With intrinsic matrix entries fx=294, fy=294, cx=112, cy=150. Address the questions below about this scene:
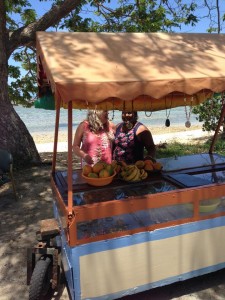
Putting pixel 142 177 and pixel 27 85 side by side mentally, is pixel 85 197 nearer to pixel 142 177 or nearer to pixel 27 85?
pixel 142 177

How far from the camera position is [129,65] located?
8.81 feet

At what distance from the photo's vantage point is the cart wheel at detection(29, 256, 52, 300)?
278cm

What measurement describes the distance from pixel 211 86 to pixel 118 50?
3.28 ft

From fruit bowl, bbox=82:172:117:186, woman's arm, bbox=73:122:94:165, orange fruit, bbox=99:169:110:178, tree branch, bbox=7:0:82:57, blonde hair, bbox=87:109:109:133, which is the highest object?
tree branch, bbox=7:0:82:57

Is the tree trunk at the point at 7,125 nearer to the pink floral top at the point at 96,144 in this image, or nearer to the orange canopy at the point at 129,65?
the pink floral top at the point at 96,144

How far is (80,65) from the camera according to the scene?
254 cm

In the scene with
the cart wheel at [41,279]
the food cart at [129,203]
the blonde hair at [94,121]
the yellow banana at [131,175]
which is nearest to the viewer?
the food cart at [129,203]

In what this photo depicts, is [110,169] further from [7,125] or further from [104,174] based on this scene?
[7,125]

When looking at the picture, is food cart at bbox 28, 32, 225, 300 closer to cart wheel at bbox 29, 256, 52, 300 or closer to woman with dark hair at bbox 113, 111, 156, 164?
cart wheel at bbox 29, 256, 52, 300

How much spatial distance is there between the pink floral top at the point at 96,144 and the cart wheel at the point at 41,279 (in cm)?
147

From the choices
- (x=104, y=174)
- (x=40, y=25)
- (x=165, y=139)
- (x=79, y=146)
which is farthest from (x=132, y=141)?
(x=165, y=139)

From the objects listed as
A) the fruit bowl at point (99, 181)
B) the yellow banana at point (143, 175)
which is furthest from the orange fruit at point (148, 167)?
the fruit bowl at point (99, 181)

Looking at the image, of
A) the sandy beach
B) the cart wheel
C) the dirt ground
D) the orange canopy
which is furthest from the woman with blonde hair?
the sandy beach

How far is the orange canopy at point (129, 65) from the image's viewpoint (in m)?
2.31
